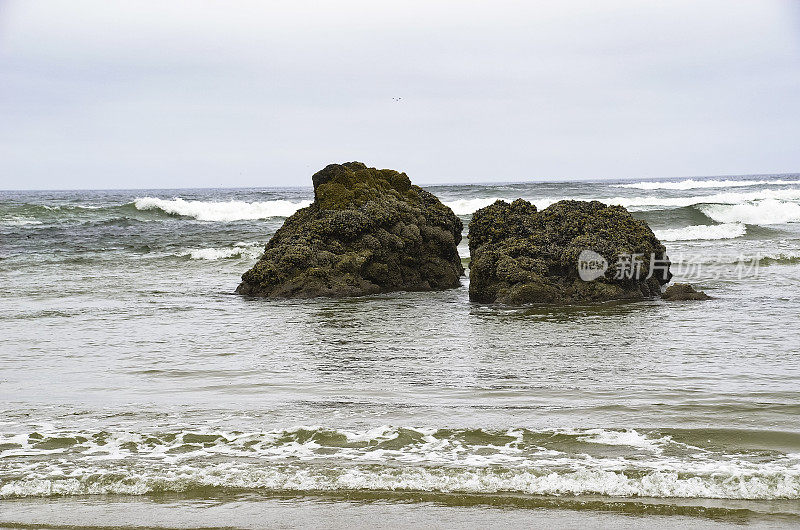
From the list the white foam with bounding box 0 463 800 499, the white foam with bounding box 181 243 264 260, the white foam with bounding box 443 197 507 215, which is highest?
the white foam with bounding box 443 197 507 215

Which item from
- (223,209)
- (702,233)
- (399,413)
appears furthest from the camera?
(223,209)

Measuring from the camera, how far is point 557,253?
10.7 meters

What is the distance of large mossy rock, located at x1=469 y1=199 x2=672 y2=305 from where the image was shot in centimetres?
1028

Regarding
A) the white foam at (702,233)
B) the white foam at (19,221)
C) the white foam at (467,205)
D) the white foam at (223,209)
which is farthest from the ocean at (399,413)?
the white foam at (223,209)

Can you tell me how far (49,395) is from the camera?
583 centimetres

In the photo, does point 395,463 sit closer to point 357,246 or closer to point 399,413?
point 399,413

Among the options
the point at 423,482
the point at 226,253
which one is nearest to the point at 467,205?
the point at 226,253

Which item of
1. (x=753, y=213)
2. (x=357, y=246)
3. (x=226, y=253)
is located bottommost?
(x=226, y=253)

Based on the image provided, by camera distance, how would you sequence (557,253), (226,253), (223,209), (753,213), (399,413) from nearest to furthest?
1. (399,413)
2. (557,253)
3. (226,253)
4. (753,213)
5. (223,209)

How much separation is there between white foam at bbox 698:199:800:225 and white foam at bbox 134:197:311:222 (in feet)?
58.6

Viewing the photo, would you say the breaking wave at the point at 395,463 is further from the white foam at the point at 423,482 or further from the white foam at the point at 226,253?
the white foam at the point at 226,253

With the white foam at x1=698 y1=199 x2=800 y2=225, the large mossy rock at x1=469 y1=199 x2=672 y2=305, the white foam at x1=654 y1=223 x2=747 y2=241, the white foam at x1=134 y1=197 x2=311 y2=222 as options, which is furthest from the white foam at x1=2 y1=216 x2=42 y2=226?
the white foam at x1=698 y1=199 x2=800 y2=225

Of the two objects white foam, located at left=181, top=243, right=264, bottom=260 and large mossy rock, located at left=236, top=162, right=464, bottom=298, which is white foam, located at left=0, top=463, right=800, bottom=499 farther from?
white foam, located at left=181, top=243, right=264, bottom=260

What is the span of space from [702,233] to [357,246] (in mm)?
14656
